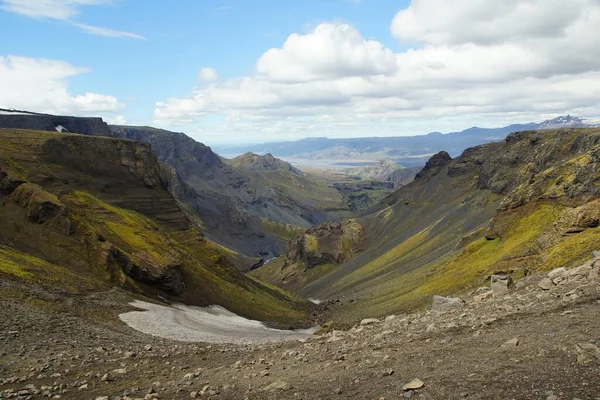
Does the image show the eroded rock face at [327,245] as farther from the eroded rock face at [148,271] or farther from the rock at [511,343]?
the rock at [511,343]

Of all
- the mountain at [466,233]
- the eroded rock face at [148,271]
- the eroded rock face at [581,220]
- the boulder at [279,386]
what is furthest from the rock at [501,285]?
the eroded rock face at [148,271]

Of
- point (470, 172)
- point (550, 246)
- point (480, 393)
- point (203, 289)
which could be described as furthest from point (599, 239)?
point (470, 172)

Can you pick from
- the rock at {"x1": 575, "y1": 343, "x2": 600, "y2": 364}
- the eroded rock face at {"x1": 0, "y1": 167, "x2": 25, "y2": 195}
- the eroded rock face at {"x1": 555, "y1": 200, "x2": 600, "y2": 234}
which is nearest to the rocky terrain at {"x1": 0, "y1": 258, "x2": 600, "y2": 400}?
the rock at {"x1": 575, "y1": 343, "x2": 600, "y2": 364}

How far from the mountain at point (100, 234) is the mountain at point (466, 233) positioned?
23.3 meters

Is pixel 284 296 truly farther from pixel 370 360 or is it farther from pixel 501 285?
pixel 370 360

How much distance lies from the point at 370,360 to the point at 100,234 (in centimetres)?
5699

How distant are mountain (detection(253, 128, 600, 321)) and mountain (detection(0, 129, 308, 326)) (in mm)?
23343

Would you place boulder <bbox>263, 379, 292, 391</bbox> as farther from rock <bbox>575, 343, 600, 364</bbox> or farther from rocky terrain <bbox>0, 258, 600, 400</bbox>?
rock <bbox>575, 343, 600, 364</bbox>

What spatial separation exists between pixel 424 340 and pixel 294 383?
25.1ft

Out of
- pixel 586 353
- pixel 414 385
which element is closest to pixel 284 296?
pixel 414 385

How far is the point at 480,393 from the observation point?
15.2 meters

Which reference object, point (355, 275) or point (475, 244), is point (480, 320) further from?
point (355, 275)

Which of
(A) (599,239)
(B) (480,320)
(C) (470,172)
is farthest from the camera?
(C) (470,172)

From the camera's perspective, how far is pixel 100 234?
6862 centimetres
